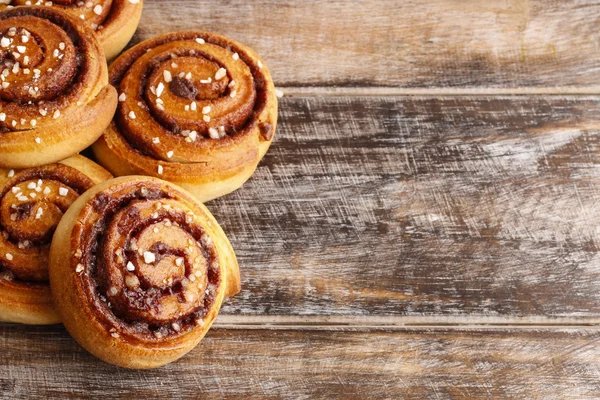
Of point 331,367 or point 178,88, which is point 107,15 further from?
point 331,367

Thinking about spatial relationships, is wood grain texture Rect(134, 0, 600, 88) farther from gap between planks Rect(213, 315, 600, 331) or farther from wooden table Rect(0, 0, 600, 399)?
gap between planks Rect(213, 315, 600, 331)

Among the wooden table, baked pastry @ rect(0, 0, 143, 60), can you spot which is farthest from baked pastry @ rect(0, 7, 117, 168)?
the wooden table

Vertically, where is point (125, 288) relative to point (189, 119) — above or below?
below

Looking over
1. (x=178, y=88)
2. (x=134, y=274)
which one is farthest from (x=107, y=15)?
(x=134, y=274)

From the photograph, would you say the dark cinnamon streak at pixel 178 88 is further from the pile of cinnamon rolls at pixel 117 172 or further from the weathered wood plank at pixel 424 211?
the weathered wood plank at pixel 424 211

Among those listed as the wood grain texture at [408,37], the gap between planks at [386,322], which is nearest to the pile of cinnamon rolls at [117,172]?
the gap between planks at [386,322]
